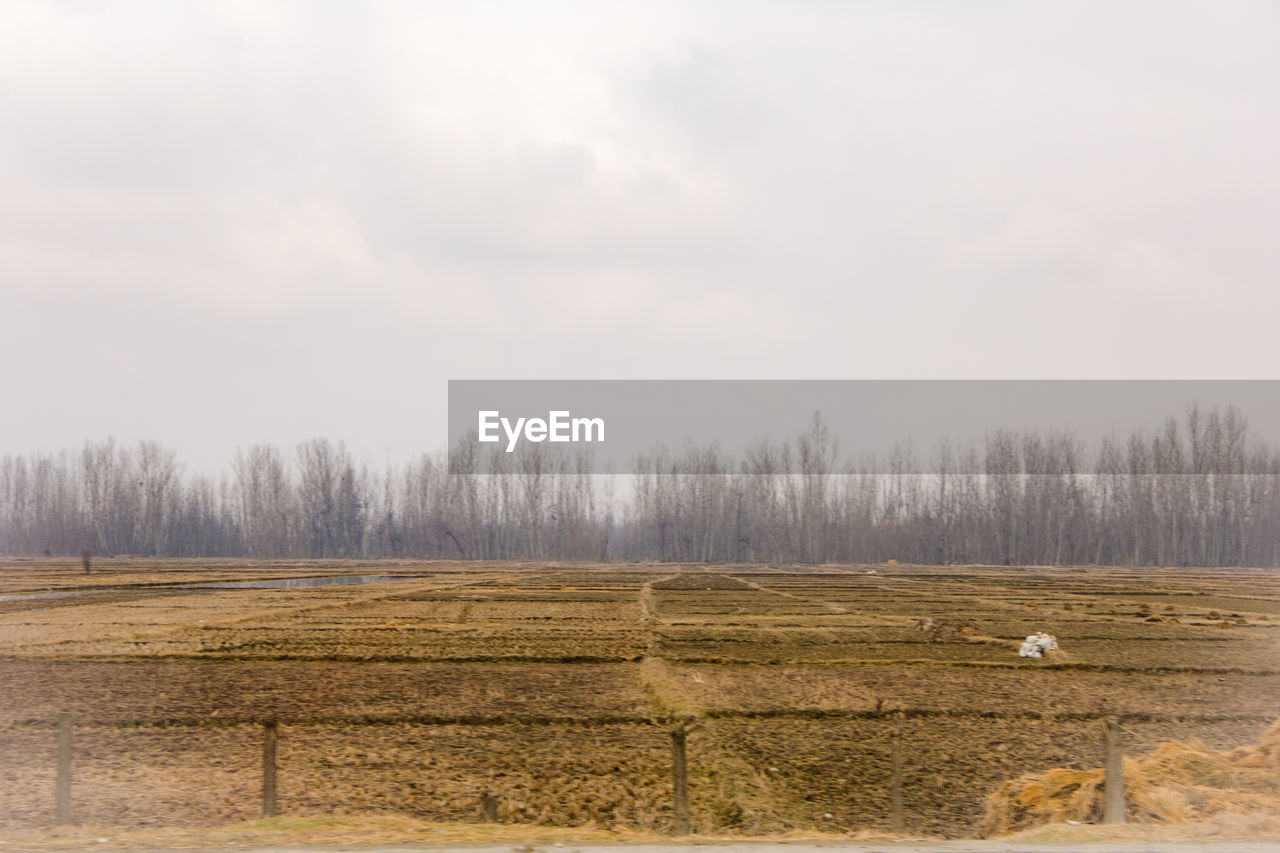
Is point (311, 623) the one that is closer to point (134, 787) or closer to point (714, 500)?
point (134, 787)

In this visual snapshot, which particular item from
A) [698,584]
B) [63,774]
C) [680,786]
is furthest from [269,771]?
[698,584]

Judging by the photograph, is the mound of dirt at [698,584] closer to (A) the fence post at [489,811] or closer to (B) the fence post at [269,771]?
(A) the fence post at [489,811]

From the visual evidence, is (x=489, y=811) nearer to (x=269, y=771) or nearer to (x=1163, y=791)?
(x=269, y=771)

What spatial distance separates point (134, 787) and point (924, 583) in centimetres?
5851

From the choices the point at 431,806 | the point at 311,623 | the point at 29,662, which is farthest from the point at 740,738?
the point at 311,623

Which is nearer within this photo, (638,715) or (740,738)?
(740,738)

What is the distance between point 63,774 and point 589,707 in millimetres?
9276

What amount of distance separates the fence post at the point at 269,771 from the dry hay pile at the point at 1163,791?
25.0 ft

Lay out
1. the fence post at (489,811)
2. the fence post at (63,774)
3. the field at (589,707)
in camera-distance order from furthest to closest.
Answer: the field at (589,707), the fence post at (489,811), the fence post at (63,774)

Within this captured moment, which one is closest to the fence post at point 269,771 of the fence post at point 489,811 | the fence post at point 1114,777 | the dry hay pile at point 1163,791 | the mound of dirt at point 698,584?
the fence post at point 489,811

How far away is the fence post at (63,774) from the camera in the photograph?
9047mm

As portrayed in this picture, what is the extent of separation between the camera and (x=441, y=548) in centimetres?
12156

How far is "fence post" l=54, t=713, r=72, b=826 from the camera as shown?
29.7 feet

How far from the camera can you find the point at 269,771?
9359 mm
